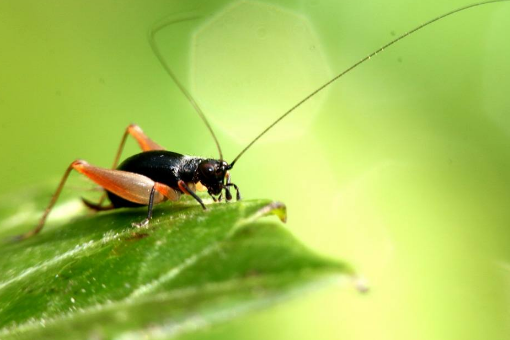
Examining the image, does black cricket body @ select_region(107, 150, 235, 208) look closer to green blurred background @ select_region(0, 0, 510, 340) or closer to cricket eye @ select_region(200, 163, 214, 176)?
cricket eye @ select_region(200, 163, 214, 176)

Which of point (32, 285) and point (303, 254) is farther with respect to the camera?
point (32, 285)

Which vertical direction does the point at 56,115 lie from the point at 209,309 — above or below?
above

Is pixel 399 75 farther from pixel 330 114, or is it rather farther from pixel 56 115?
pixel 56 115

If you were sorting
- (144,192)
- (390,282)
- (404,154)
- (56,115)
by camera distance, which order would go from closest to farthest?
(144,192) → (390,282) → (404,154) → (56,115)

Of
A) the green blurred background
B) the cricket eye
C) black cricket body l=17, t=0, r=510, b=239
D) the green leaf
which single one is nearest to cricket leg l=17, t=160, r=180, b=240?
black cricket body l=17, t=0, r=510, b=239

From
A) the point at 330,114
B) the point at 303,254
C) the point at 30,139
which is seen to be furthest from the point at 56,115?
the point at 303,254

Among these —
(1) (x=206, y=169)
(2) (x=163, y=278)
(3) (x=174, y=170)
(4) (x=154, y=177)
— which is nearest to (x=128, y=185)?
(4) (x=154, y=177)
